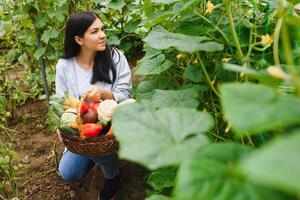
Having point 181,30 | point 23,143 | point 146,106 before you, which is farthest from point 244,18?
point 23,143

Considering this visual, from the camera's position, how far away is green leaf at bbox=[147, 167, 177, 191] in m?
1.35

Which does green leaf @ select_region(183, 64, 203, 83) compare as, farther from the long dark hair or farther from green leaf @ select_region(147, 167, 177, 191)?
the long dark hair

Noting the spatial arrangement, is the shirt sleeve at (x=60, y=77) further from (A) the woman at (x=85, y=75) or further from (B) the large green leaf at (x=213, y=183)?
(B) the large green leaf at (x=213, y=183)

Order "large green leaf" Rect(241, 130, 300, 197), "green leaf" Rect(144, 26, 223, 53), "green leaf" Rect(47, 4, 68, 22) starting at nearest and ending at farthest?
"large green leaf" Rect(241, 130, 300, 197)
"green leaf" Rect(144, 26, 223, 53)
"green leaf" Rect(47, 4, 68, 22)

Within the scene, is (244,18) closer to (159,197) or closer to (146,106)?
(159,197)

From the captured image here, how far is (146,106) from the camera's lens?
0.61 meters

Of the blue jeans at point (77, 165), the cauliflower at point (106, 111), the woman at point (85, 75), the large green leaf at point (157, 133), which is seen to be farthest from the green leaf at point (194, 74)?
the blue jeans at point (77, 165)

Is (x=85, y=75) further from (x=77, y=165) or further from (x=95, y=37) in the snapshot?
(x=77, y=165)

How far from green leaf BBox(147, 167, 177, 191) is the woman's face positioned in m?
0.79

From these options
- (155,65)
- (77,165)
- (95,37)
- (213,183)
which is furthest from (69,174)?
(213,183)

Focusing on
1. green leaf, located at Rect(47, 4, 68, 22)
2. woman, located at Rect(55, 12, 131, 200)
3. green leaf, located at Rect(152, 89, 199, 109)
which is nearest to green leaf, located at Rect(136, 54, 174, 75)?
green leaf, located at Rect(152, 89, 199, 109)

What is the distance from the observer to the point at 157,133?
550 millimetres

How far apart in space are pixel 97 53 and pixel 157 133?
1.54 metres

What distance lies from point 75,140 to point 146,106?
100cm
